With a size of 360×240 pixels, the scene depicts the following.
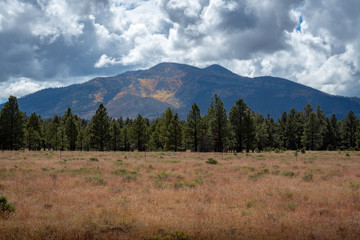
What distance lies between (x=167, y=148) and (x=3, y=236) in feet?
181

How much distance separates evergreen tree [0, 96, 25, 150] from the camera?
5403cm

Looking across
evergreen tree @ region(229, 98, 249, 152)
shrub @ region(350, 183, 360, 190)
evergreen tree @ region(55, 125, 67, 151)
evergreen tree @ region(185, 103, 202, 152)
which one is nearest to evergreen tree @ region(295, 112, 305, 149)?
evergreen tree @ region(229, 98, 249, 152)

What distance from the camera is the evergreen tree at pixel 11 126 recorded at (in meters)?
54.0

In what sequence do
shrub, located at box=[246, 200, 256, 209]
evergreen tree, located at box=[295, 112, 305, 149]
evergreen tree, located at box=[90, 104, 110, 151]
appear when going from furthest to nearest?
1. evergreen tree, located at box=[295, 112, 305, 149]
2. evergreen tree, located at box=[90, 104, 110, 151]
3. shrub, located at box=[246, 200, 256, 209]

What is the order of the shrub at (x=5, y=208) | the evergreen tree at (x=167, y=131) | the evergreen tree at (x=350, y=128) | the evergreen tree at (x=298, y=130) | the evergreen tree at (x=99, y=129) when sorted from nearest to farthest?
the shrub at (x=5, y=208), the evergreen tree at (x=99, y=129), the evergreen tree at (x=167, y=131), the evergreen tree at (x=298, y=130), the evergreen tree at (x=350, y=128)

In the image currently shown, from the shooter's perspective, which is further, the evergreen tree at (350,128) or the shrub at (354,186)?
the evergreen tree at (350,128)

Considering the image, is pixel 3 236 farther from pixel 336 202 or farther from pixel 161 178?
pixel 336 202

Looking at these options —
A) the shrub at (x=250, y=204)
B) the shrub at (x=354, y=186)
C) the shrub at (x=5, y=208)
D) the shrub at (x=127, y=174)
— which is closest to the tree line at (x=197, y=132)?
the shrub at (x=127, y=174)

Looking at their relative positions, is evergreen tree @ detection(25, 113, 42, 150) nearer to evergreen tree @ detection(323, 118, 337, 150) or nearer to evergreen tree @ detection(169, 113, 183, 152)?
evergreen tree @ detection(169, 113, 183, 152)

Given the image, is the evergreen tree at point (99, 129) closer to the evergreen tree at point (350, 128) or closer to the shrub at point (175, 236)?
the shrub at point (175, 236)

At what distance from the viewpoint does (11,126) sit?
54844 millimetres

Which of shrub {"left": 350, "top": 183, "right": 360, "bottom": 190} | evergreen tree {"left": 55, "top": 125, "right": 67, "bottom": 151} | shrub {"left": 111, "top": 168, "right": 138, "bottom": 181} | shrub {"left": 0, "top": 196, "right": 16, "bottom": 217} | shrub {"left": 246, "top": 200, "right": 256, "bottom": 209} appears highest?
evergreen tree {"left": 55, "top": 125, "right": 67, "bottom": 151}

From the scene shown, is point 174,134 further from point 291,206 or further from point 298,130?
point 291,206

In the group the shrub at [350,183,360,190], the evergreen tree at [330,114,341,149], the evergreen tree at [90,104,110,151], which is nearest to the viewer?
the shrub at [350,183,360,190]
